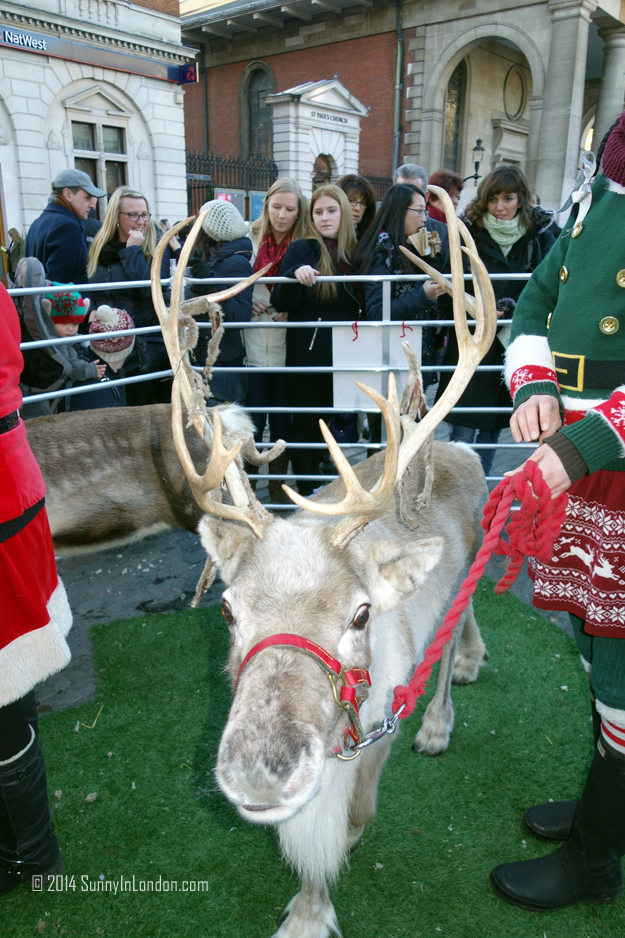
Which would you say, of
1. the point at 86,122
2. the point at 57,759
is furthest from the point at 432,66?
the point at 57,759

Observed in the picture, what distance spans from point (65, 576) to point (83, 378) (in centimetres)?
135

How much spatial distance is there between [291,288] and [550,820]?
355 centimetres

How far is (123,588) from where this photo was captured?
4238 mm

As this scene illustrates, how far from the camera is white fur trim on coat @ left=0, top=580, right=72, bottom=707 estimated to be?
1.82 metres

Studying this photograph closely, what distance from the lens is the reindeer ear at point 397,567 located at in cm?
180

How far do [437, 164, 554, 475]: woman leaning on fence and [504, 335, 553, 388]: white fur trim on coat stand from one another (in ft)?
8.52

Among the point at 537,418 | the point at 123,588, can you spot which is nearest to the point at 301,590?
the point at 537,418

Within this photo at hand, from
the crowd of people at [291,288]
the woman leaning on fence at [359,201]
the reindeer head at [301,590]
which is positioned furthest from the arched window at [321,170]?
the reindeer head at [301,590]

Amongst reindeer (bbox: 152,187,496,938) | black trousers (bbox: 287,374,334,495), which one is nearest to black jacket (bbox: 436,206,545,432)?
black trousers (bbox: 287,374,334,495)

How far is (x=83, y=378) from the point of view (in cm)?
423

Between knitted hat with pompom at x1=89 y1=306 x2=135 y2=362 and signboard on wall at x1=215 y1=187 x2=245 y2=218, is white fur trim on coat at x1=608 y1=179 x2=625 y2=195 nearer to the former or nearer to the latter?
knitted hat with pompom at x1=89 y1=306 x2=135 y2=362

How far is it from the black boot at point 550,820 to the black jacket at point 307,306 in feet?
10.2

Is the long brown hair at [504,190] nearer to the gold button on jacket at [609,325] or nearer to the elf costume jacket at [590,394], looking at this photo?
the elf costume jacket at [590,394]

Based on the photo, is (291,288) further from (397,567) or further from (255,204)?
(255,204)
